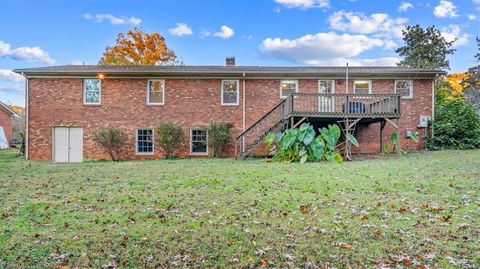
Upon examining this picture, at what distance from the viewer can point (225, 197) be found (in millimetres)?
6934

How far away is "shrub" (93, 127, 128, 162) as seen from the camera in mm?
17125

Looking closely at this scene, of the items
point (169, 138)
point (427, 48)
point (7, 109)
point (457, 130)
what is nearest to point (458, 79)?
point (427, 48)

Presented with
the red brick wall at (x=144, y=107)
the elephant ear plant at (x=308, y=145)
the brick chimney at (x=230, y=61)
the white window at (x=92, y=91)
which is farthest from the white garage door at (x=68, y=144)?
the elephant ear plant at (x=308, y=145)

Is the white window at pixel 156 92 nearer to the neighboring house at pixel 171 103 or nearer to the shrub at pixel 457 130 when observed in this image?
the neighboring house at pixel 171 103

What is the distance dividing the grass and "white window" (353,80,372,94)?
9745mm

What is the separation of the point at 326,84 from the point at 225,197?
12.6 meters

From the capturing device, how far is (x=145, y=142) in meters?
17.9

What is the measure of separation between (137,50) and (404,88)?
23.8 meters

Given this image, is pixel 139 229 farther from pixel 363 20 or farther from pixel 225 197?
pixel 363 20

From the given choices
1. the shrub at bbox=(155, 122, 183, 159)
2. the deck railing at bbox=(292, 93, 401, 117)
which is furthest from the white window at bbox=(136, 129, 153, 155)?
the deck railing at bbox=(292, 93, 401, 117)

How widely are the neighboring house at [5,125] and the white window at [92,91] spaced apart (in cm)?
1642

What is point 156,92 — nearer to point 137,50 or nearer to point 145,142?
point 145,142

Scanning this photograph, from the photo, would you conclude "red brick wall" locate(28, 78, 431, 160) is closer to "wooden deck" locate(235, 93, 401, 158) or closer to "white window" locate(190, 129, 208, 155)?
"white window" locate(190, 129, 208, 155)

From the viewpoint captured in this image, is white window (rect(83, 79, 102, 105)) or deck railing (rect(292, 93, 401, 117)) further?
white window (rect(83, 79, 102, 105))
